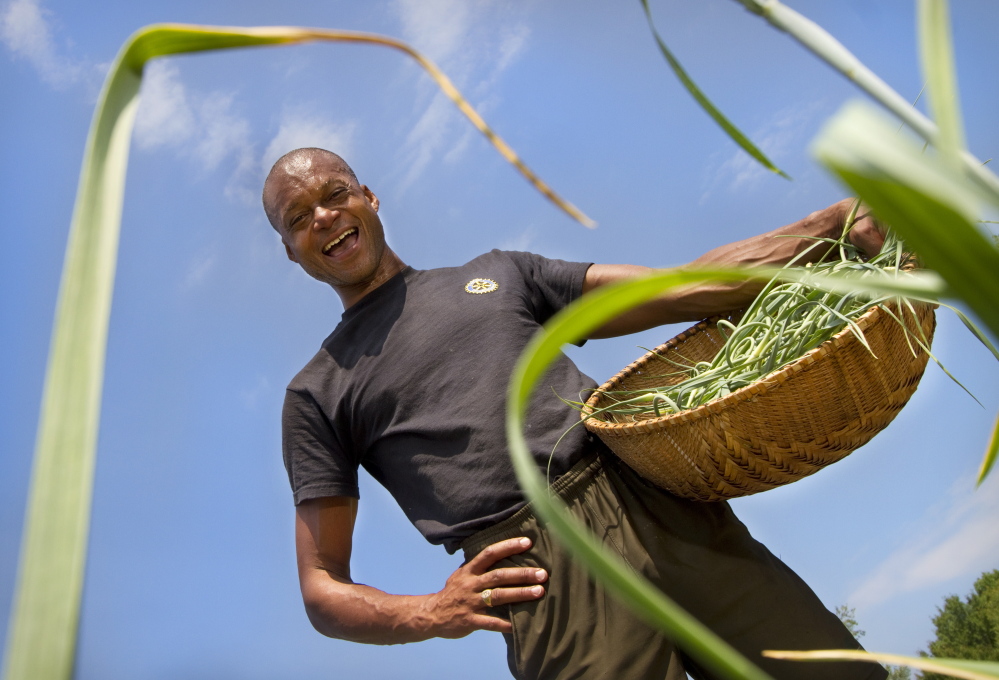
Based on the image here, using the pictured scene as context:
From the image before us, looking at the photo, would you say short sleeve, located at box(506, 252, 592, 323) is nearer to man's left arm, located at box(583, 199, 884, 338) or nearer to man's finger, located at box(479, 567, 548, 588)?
man's left arm, located at box(583, 199, 884, 338)

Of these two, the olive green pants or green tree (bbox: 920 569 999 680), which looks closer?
the olive green pants

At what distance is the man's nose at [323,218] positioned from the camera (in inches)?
39.5

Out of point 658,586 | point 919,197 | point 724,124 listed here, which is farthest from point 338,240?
point 919,197

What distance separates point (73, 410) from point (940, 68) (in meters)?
0.13

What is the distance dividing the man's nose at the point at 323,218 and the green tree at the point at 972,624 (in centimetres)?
219

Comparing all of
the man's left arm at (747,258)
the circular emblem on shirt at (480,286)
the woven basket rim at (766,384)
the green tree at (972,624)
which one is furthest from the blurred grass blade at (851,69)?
the green tree at (972,624)

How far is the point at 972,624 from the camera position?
2.40m

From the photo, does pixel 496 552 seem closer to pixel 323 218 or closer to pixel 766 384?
pixel 766 384

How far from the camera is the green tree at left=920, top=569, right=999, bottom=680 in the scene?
231 centimetres

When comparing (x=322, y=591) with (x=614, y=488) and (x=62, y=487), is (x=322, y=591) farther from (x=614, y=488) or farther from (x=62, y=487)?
(x=62, y=487)

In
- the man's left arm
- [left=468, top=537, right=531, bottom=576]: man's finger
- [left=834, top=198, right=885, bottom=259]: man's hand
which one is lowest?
[left=468, top=537, right=531, bottom=576]: man's finger

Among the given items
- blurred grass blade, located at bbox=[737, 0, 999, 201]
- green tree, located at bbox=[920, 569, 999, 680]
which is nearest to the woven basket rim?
blurred grass blade, located at bbox=[737, 0, 999, 201]

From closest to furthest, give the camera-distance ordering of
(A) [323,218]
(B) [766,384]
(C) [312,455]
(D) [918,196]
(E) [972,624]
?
(D) [918,196] → (B) [766,384] → (C) [312,455] → (A) [323,218] → (E) [972,624]

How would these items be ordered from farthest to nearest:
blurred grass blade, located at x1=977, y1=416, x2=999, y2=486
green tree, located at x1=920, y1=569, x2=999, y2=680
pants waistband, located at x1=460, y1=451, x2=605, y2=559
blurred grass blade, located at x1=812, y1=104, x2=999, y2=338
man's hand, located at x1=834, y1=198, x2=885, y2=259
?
green tree, located at x1=920, y1=569, x2=999, y2=680, pants waistband, located at x1=460, y1=451, x2=605, y2=559, man's hand, located at x1=834, y1=198, x2=885, y2=259, blurred grass blade, located at x1=977, y1=416, x2=999, y2=486, blurred grass blade, located at x1=812, y1=104, x2=999, y2=338
